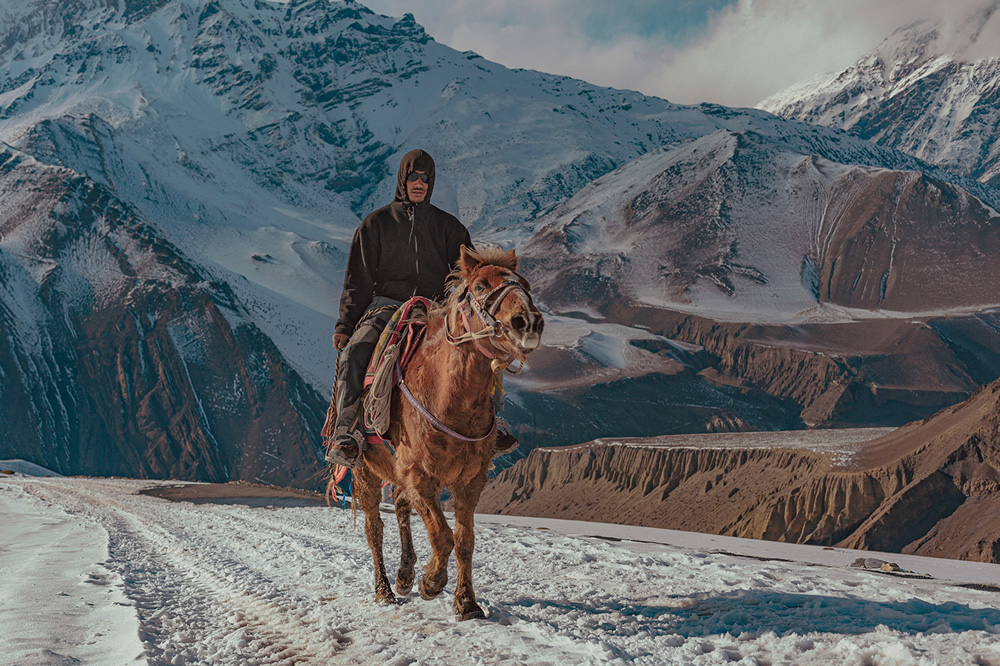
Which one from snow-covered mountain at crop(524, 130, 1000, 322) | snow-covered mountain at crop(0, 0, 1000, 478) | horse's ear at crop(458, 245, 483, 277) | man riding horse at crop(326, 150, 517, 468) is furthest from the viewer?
snow-covered mountain at crop(524, 130, 1000, 322)

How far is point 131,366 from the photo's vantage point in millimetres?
81500

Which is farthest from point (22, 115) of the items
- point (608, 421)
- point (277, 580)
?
point (277, 580)

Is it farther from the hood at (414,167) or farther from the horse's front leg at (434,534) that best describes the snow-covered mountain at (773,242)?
the horse's front leg at (434,534)

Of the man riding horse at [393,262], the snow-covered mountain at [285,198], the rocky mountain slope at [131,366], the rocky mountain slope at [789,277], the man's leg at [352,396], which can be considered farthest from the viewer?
the rocky mountain slope at [789,277]

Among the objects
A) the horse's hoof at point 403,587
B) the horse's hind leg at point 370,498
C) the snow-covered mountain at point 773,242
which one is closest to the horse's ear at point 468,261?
the horse's hind leg at point 370,498

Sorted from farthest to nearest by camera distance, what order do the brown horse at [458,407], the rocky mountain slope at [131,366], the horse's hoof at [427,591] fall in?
the rocky mountain slope at [131,366]
the horse's hoof at [427,591]
the brown horse at [458,407]

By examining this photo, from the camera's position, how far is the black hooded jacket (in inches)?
282

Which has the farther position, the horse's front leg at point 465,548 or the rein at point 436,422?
the horse's front leg at point 465,548

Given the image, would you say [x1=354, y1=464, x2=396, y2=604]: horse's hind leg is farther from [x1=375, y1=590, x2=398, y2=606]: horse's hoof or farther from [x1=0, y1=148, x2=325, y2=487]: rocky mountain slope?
[x1=0, y1=148, x2=325, y2=487]: rocky mountain slope

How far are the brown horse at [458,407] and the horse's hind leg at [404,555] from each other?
24.3 inches

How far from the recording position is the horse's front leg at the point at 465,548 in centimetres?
594

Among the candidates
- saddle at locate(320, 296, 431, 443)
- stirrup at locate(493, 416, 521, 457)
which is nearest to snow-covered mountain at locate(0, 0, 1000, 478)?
saddle at locate(320, 296, 431, 443)

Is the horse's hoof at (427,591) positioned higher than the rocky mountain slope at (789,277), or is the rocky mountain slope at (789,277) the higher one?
the rocky mountain slope at (789,277)

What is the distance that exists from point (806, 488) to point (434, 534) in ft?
92.6
